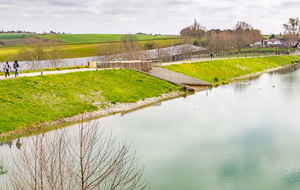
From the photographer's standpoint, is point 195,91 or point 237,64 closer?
point 195,91

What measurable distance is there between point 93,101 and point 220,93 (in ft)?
78.3

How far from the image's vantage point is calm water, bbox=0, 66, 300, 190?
21.8 meters

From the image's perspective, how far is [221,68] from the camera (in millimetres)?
83125

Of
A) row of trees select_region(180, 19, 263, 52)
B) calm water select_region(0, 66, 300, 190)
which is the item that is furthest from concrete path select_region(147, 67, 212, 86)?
row of trees select_region(180, 19, 263, 52)

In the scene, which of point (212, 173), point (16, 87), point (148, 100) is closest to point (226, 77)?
point (148, 100)

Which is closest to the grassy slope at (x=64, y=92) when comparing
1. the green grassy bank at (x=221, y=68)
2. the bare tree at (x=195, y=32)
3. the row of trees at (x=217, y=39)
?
the green grassy bank at (x=221, y=68)

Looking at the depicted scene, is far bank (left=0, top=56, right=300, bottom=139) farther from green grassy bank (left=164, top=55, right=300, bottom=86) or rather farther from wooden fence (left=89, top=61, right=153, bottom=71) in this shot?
green grassy bank (left=164, top=55, right=300, bottom=86)

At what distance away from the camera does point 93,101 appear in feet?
134

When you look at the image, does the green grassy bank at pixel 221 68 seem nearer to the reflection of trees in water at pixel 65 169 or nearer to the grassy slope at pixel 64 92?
the grassy slope at pixel 64 92

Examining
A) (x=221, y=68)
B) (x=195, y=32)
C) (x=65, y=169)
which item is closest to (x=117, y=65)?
(x=221, y=68)

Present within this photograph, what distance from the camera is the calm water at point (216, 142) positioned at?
21.8m

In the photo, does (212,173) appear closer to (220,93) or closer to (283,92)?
(220,93)

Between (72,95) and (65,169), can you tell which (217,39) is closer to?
(72,95)

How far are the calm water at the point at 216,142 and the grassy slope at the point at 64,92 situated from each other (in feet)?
14.3
